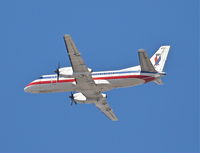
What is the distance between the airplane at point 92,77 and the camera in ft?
241

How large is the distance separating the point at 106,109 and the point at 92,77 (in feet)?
32.4

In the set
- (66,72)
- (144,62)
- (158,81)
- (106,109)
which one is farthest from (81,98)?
(144,62)

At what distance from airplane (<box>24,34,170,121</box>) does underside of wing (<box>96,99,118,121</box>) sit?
59 centimetres

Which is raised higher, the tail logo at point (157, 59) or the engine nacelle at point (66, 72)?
the tail logo at point (157, 59)

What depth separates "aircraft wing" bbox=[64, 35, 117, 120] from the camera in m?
71.7

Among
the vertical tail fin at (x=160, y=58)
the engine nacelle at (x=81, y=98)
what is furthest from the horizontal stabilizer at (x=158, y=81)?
the engine nacelle at (x=81, y=98)

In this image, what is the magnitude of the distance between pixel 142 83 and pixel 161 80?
3.10 metres

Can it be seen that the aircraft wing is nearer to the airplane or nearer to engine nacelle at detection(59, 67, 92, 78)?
the airplane

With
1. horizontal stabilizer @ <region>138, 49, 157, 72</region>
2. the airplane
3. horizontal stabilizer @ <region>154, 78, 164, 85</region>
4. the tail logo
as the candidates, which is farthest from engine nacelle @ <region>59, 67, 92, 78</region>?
the tail logo

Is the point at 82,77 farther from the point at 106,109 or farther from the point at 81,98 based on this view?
the point at 106,109

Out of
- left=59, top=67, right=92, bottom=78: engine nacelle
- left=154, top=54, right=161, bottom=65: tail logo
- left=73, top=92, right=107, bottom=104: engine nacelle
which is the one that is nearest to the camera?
left=59, top=67, right=92, bottom=78: engine nacelle

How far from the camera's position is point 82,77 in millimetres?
75000

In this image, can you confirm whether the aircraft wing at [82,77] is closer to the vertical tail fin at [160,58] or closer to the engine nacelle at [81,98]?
the engine nacelle at [81,98]

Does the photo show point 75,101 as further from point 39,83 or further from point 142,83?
point 142,83
